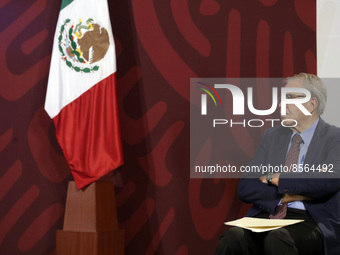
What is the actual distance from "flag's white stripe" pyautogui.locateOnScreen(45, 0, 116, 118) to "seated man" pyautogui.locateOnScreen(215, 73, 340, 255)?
3.76 ft

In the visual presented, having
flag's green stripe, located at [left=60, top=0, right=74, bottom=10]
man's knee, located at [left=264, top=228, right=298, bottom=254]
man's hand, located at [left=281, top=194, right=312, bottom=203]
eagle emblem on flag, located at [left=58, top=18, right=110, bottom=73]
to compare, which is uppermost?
flag's green stripe, located at [left=60, top=0, right=74, bottom=10]

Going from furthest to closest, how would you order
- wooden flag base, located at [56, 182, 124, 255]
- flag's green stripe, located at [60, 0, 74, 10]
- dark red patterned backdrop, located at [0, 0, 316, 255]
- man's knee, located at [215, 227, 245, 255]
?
dark red patterned backdrop, located at [0, 0, 316, 255], flag's green stripe, located at [60, 0, 74, 10], wooden flag base, located at [56, 182, 124, 255], man's knee, located at [215, 227, 245, 255]

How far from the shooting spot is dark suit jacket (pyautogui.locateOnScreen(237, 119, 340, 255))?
2.72 meters

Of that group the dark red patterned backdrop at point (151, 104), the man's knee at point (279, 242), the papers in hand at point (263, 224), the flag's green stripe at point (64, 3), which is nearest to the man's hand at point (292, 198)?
the papers in hand at point (263, 224)

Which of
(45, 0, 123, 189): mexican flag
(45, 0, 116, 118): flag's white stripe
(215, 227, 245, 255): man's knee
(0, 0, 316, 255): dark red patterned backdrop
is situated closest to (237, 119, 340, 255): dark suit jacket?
(215, 227, 245, 255): man's knee

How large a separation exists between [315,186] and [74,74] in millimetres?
1665

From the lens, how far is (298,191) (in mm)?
2760

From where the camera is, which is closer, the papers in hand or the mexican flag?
the papers in hand

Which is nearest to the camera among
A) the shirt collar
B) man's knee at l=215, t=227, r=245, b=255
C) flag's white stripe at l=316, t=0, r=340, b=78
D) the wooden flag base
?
man's knee at l=215, t=227, r=245, b=255

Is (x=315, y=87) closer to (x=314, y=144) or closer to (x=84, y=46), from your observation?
(x=314, y=144)

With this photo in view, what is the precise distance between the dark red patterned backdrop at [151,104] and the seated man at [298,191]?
796 millimetres

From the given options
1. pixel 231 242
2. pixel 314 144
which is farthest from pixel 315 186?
pixel 231 242

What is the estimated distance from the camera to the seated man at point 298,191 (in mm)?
2645

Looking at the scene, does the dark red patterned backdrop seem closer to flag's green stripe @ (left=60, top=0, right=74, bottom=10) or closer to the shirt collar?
flag's green stripe @ (left=60, top=0, right=74, bottom=10)
